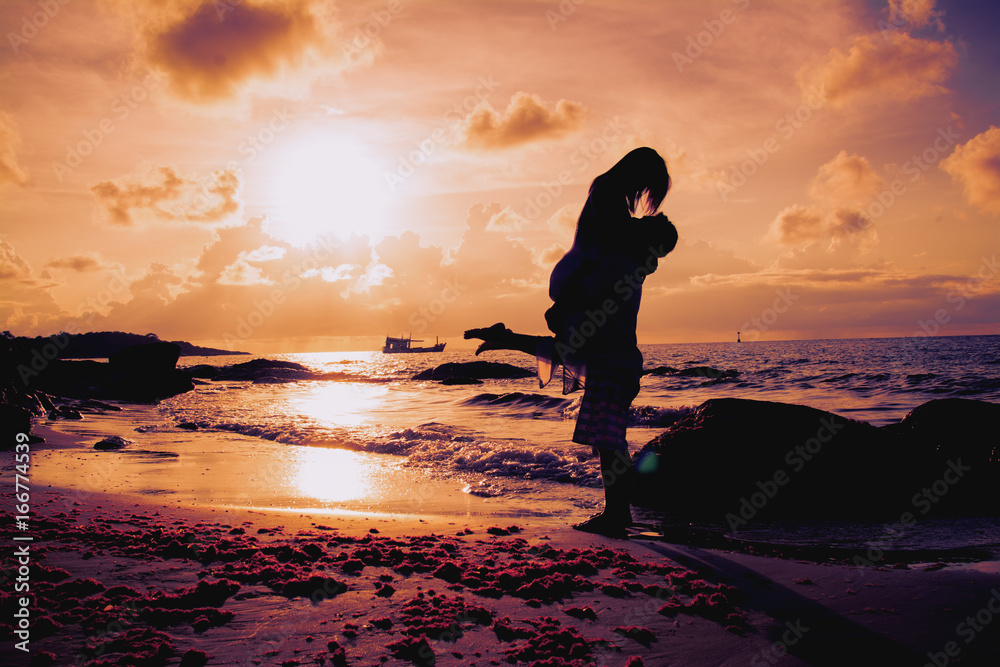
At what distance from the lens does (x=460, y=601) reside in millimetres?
2406

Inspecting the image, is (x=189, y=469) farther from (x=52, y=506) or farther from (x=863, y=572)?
(x=863, y=572)

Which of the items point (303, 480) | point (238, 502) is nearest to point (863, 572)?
point (238, 502)

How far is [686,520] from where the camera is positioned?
4418mm

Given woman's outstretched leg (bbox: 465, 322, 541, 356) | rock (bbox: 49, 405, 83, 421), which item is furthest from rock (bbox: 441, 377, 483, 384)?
woman's outstretched leg (bbox: 465, 322, 541, 356)

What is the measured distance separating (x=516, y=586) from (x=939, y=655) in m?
1.64

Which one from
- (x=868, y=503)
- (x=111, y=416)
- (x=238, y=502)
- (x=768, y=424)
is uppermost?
(x=768, y=424)

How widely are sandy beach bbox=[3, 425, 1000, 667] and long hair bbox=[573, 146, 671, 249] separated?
201cm

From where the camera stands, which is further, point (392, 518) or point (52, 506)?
point (392, 518)

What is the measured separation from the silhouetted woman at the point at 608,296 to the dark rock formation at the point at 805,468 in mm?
1738

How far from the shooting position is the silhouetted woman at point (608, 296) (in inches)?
135

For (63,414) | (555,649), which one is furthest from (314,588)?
(63,414)

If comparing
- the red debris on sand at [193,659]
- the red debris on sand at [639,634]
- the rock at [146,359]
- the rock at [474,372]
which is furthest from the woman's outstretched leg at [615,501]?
the rock at [474,372]

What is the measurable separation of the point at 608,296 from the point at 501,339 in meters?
0.74

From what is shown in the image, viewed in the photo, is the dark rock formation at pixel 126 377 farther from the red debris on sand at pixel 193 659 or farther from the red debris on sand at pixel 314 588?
the red debris on sand at pixel 193 659
